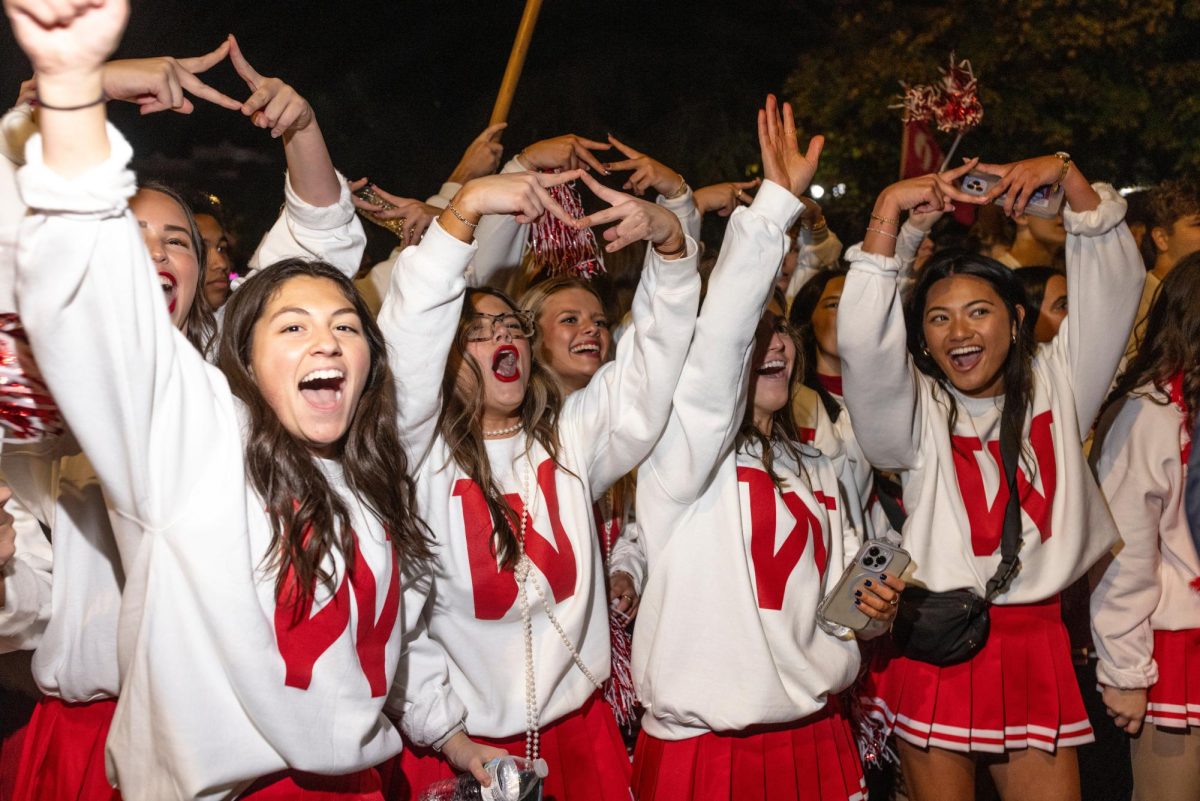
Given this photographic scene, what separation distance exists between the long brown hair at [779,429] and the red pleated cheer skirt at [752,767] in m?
0.70

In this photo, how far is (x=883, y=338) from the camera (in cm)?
334

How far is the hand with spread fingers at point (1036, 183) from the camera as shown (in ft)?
11.8

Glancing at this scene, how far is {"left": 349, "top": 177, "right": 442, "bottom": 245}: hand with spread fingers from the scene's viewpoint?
12.5 ft

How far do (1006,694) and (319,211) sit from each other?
2.49 metres

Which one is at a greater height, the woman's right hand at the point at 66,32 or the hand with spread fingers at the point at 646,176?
the hand with spread fingers at the point at 646,176

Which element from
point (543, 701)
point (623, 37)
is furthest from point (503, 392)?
point (623, 37)

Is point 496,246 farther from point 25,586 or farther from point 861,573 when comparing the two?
point 25,586

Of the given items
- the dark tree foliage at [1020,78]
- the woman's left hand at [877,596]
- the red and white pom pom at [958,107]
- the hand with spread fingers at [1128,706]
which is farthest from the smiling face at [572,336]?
the dark tree foliage at [1020,78]

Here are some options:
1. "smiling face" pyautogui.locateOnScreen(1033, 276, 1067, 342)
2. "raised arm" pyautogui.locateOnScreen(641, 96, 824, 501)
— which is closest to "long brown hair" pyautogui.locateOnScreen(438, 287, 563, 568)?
"raised arm" pyautogui.locateOnScreen(641, 96, 824, 501)

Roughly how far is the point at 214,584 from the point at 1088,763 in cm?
443

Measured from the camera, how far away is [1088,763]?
5156mm

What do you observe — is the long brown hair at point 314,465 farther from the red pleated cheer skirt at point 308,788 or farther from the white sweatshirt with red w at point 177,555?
the red pleated cheer skirt at point 308,788

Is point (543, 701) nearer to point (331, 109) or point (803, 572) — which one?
point (803, 572)

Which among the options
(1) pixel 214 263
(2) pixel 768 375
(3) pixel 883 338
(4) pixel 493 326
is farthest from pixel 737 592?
(1) pixel 214 263
